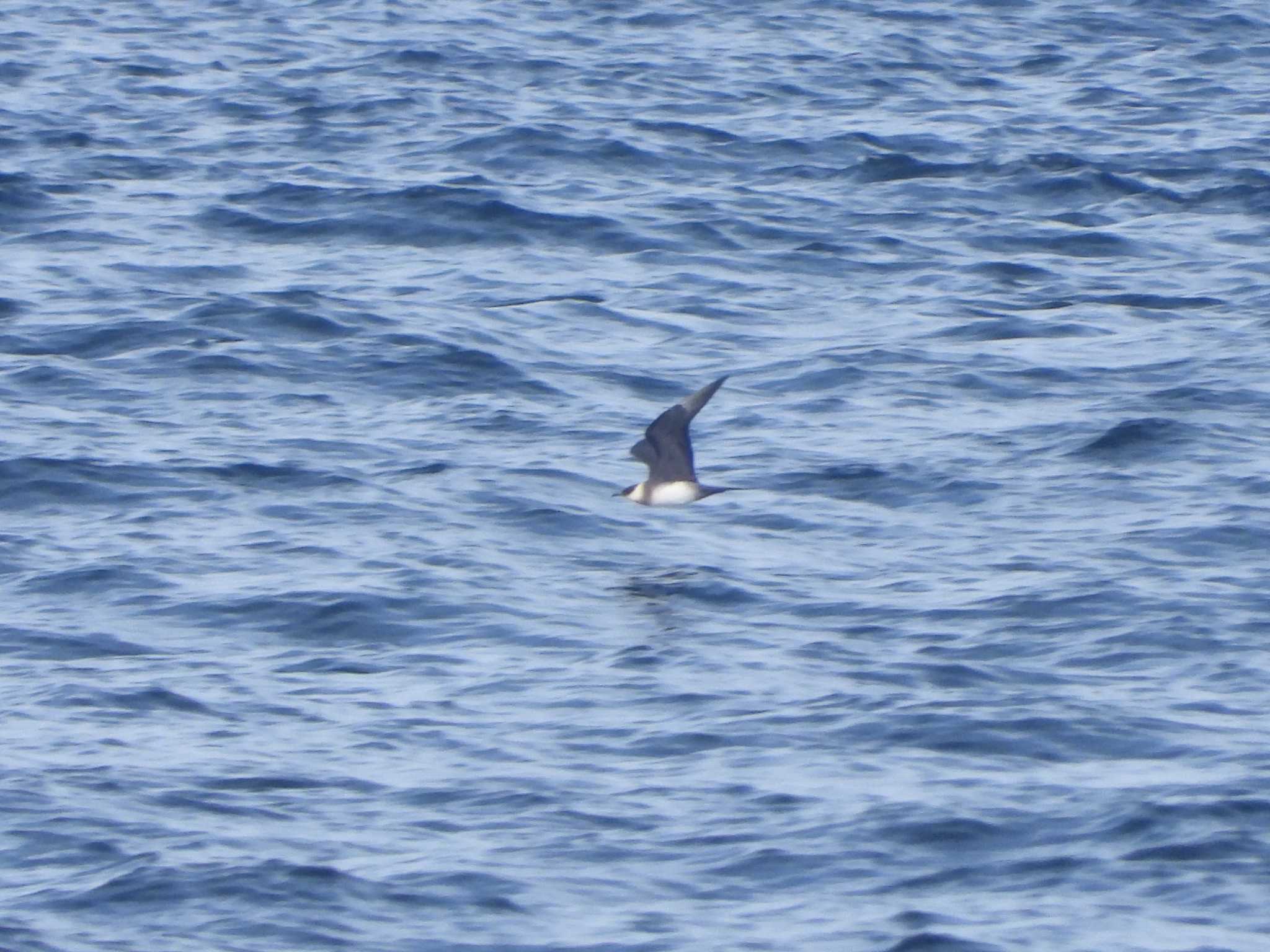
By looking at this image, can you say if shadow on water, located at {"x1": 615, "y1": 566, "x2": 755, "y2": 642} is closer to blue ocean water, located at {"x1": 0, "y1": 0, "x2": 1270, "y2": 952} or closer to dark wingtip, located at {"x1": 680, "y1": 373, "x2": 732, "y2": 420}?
blue ocean water, located at {"x1": 0, "y1": 0, "x2": 1270, "y2": 952}

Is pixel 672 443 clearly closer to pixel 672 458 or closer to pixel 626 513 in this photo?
pixel 672 458

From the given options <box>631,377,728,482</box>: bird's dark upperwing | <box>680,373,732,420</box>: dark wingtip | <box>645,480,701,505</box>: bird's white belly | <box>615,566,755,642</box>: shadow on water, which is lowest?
<box>615,566,755,642</box>: shadow on water

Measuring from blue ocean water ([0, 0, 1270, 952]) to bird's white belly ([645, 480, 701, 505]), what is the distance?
313mm

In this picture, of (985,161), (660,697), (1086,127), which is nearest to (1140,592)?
(660,697)

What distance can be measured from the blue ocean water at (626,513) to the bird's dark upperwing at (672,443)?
0.50 metres

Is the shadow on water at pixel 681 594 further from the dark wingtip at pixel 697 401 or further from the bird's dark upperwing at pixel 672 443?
the dark wingtip at pixel 697 401

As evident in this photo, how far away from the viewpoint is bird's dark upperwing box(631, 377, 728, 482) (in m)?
14.8

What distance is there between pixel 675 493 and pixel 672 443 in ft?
1.05

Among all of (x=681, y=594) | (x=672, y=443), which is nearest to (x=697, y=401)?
(x=672, y=443)

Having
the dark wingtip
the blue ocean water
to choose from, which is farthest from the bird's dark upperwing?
the blue ocean water

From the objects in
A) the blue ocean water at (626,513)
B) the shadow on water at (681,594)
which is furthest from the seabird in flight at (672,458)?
the shadow on water at (681,594)

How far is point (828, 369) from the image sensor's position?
18.7 metres

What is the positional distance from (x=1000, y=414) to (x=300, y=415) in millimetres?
4776

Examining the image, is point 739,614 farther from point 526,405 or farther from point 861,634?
point 526,405
